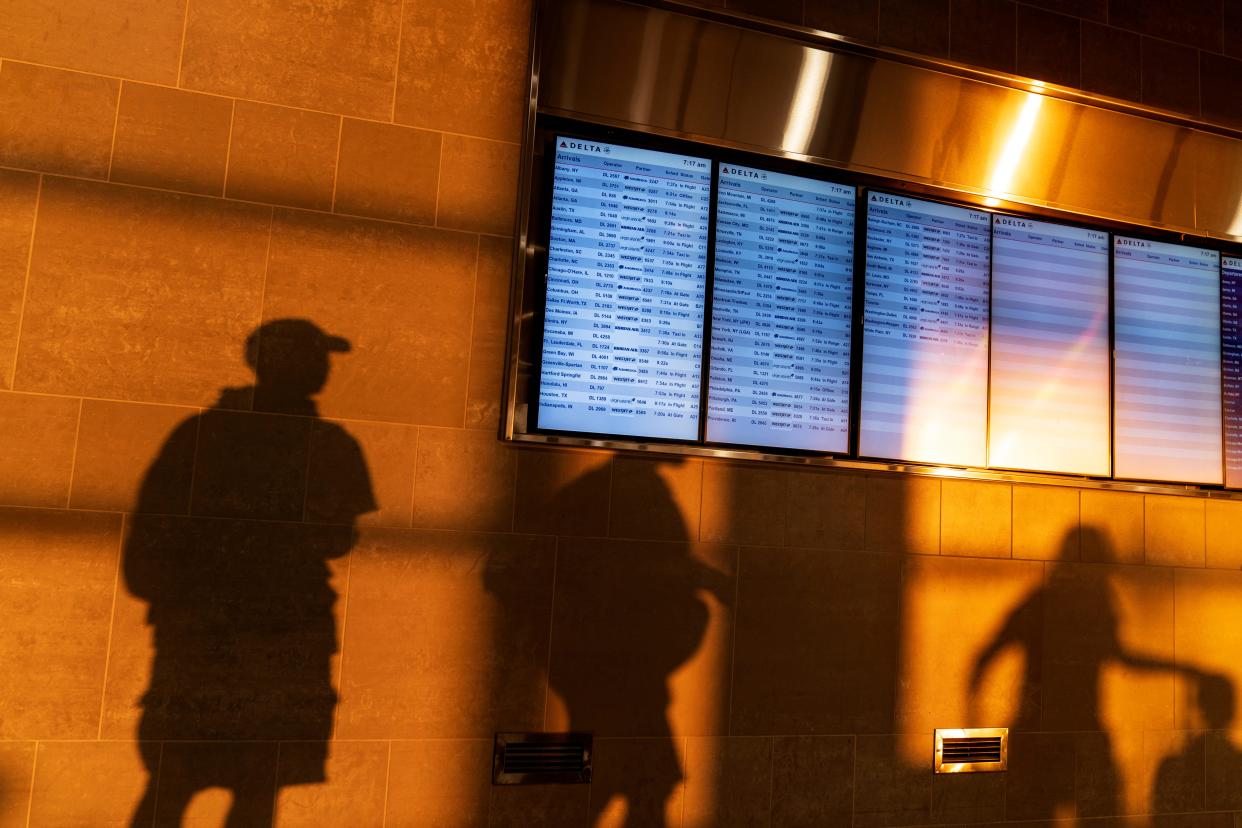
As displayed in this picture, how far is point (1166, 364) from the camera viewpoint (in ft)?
13.1

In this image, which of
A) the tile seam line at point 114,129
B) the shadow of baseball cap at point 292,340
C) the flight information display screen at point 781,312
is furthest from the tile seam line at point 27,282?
the flight information display screen at point 781,312

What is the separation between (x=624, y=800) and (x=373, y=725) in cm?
91

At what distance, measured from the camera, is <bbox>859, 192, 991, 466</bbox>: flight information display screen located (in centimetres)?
358

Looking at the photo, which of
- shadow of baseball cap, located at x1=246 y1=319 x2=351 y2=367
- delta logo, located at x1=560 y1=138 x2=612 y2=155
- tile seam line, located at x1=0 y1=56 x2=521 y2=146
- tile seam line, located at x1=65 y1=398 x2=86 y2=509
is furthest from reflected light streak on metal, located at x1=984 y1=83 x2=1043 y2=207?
tile seam line, located at x1=65 y1=398 x2=86 y2=509

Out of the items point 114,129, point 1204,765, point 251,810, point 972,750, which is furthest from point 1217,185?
point 251,810

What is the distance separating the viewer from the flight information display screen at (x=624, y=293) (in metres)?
3.21

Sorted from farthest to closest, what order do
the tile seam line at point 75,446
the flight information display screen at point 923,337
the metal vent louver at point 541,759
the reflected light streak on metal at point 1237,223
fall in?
the reflected light streak on metal at point 1237,223
the flight information display screen at point 923,337
the metal vent louver at point 541,759
the tile seam line at point 75,446

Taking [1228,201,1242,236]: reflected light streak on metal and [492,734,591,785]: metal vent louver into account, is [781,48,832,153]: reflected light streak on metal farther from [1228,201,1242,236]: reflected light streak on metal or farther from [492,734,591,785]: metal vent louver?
[492,734,591,785]: metal vent louver

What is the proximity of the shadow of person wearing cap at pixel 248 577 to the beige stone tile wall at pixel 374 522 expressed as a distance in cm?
1

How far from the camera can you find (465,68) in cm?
315

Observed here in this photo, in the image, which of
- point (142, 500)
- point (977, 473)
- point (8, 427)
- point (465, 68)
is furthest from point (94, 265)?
point (977, 473)

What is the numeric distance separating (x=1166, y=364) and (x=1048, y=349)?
65 centimetres

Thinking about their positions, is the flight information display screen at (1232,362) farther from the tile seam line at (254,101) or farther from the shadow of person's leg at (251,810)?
the shadow of person's leg at (251,810)

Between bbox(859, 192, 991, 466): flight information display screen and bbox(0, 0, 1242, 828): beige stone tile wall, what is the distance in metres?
0.23
